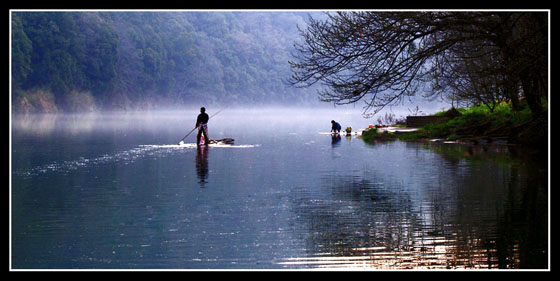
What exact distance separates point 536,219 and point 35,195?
29.9 feet

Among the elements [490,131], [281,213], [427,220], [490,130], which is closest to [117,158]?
[281,213]

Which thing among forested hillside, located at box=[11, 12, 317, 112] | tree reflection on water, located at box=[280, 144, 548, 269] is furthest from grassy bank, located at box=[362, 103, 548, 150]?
forested hillside, located at box=[11, 12, 317, 112]

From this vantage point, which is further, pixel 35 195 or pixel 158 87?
pixel 158 87

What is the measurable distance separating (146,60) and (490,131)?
99285mm

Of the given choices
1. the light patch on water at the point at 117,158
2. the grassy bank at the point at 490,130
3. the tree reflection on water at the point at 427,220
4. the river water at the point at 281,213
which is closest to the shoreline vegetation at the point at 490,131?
the grassy bank at the point at 490,130

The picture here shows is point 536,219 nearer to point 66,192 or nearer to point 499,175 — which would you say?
point 499,175

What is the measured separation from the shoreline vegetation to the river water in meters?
4.09

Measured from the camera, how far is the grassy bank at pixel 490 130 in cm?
2717

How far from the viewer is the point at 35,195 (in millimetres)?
15352

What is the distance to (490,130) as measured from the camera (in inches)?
1245

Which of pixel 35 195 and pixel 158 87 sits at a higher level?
pixel 158 87

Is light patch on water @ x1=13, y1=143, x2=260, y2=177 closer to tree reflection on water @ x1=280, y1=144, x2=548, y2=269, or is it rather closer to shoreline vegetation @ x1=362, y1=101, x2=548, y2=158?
tree reflection on water @ x1=280, y1=144, x2=548, y2=269
